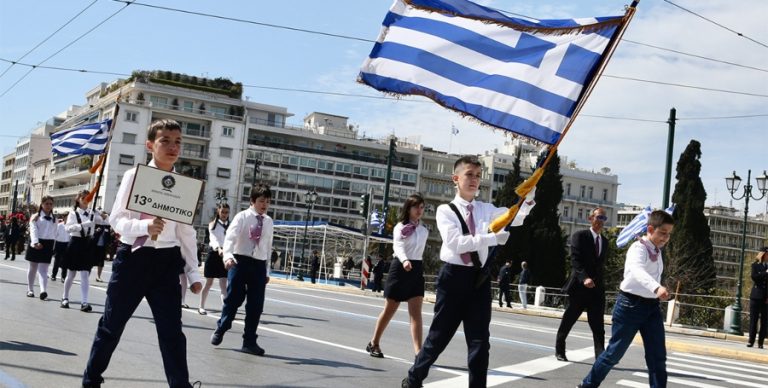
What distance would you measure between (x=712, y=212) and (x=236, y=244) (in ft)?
621

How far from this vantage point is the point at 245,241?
9.70 m

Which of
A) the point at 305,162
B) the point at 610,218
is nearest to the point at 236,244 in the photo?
the point at 305,162

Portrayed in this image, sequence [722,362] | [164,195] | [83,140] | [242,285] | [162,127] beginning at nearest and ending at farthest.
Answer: [164,195]
[162,127]
[242,285]
[722,362]
[83,140]

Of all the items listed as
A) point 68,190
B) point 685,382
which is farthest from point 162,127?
point 68,190

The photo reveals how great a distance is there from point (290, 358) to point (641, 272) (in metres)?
3.95

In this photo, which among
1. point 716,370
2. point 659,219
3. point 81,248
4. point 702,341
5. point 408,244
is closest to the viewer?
point 659,219

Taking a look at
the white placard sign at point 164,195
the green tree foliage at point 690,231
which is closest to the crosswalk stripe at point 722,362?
the white placard sign at point 164,195

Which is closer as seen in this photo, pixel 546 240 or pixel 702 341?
pixel 702 341

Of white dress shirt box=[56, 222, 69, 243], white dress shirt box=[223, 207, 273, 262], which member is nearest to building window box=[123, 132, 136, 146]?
white dress shirt box=[56, 222, 69, 243]

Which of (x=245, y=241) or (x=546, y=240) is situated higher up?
(x=546, y=240)

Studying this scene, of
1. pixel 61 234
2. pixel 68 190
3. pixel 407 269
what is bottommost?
pixel 61 234

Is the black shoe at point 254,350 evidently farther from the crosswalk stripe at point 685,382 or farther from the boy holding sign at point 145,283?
the crosswalk stripe at point 685,382

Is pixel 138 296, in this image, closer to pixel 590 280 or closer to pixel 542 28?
pixel 542 28

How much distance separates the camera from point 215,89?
105688 mm
